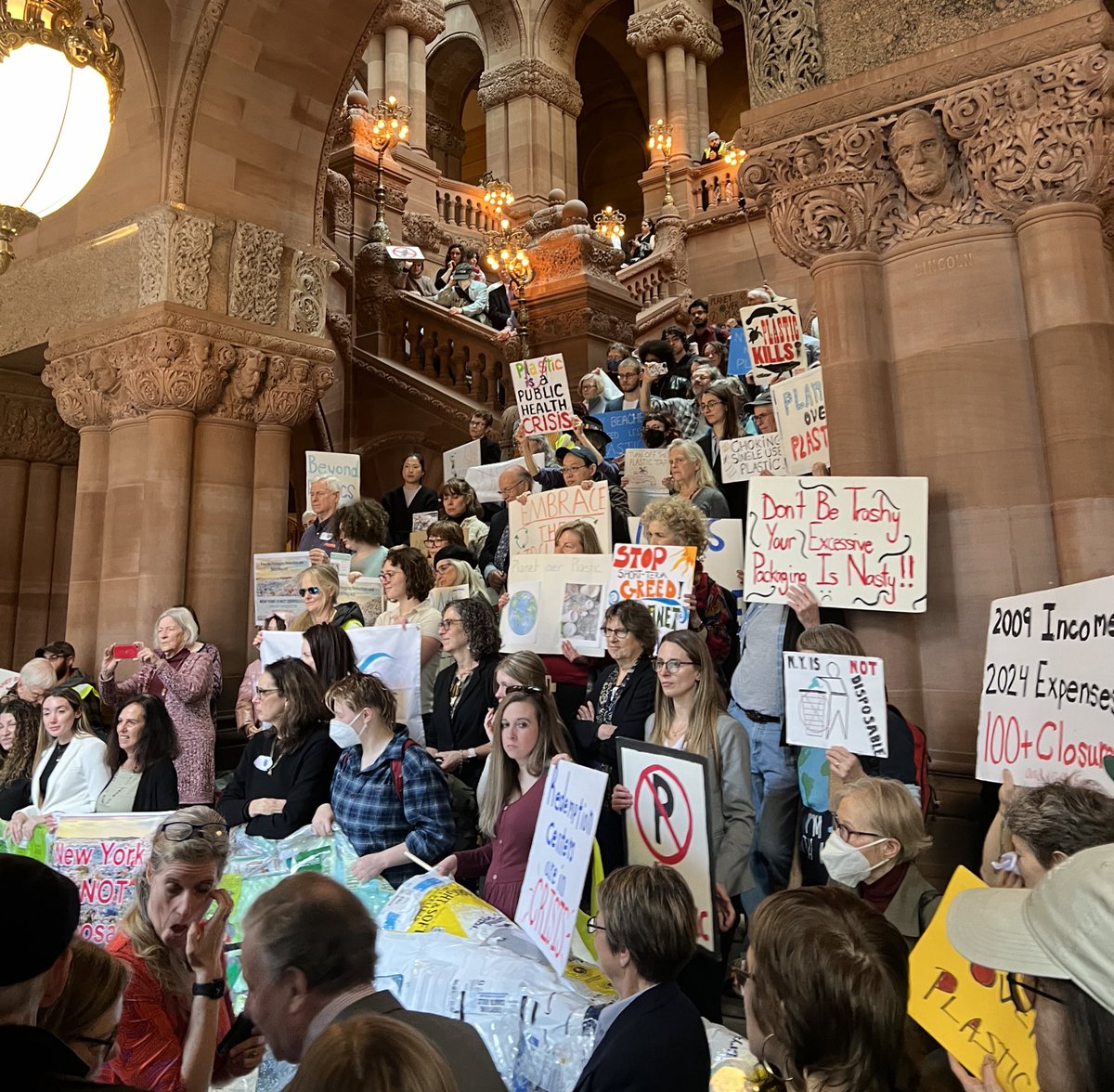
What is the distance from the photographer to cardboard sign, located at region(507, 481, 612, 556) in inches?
199

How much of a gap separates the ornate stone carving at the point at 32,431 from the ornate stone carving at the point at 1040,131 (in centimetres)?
863

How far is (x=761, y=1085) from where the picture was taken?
160 cm

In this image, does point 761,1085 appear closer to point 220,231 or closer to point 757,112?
point 757,112

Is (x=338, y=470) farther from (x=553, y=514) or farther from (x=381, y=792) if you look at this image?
(x=381, y=792)

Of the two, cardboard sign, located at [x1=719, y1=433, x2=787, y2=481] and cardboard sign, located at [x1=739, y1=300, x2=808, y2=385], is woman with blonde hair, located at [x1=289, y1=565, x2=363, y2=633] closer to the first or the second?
cardboard sign, located at [x1=719, y1=433, x2=787, y2=481]

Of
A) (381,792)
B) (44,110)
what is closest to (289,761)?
(381,792)

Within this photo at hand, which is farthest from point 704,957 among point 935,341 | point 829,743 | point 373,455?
point 373,455

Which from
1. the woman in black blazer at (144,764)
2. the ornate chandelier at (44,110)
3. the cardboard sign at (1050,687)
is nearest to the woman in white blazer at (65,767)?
the woman in black blazer at (144,764)

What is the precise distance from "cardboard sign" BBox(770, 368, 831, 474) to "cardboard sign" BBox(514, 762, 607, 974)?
90.8 inches

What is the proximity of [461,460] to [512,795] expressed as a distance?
19.0 ft

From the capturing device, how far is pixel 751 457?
547 centimetres

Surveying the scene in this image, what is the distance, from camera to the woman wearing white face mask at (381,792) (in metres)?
3.12

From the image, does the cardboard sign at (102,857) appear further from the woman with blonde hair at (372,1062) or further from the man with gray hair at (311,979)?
the woman with blonde hair at (372,1062)

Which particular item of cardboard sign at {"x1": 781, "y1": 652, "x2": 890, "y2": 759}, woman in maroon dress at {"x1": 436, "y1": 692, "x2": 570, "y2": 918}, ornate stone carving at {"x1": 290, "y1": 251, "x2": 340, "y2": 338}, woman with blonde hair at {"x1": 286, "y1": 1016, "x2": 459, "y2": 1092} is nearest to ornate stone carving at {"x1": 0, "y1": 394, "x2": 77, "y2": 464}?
ornate stone carving at {"x1": 290, "y1": 251, "x2": 340, "y2": 338}
